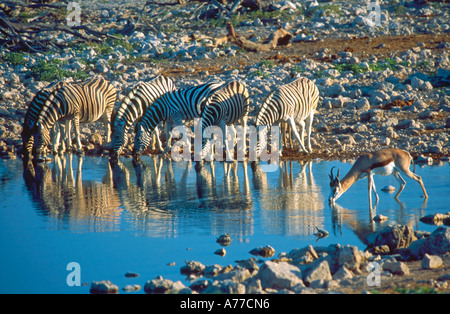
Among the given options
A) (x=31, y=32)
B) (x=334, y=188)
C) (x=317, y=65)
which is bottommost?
(x=334, y=188)

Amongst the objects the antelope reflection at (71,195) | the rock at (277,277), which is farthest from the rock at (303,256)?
the antelope reflection at (71,195)

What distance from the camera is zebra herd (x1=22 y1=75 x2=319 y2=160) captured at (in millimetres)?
13656

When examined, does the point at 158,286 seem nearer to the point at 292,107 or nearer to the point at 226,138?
the point at 226,138

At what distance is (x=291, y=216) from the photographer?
9.34 metres

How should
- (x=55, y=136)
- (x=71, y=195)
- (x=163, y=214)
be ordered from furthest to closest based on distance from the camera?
(x=55, y=136), (x=71, y=195), (x=163, y=214)

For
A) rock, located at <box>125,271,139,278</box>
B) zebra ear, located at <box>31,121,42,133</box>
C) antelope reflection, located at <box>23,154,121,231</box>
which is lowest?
rock, located at <box>125,271,139,278</box>

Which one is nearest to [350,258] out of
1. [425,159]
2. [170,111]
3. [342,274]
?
[342,274]

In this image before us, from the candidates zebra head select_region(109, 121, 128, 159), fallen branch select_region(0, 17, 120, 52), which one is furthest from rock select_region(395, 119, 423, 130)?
fallen branch select_region(0, 17, 120, 52)

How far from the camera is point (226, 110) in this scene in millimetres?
13789

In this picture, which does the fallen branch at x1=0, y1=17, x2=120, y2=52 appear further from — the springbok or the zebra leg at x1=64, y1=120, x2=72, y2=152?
the springbok

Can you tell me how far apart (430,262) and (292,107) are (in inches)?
284

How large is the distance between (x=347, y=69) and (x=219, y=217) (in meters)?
11.8

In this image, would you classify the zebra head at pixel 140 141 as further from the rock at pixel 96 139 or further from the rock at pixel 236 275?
the rock at pixel 236 275

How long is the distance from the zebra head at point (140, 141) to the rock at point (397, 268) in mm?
8328
